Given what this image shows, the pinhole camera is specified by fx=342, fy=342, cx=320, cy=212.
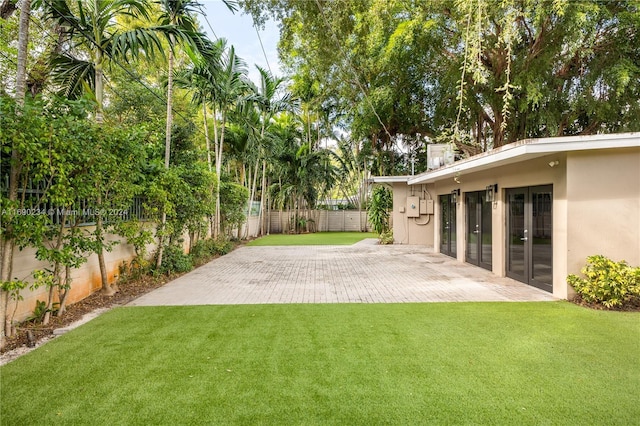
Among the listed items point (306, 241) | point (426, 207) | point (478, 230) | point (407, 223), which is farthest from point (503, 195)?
point (306, 241)

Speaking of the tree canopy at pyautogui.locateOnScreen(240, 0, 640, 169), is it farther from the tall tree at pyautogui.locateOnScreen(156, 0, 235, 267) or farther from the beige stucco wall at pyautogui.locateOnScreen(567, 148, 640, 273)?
the beige stucco wall at pyautogui.locateOnScreen(567, 148, 640, 273)

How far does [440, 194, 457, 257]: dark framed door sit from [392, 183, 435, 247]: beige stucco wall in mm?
2475

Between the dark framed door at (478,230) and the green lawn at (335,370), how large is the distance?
363cm

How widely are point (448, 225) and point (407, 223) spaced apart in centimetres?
356

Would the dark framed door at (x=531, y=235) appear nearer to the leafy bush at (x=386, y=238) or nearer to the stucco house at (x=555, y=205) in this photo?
the stucco house at (x=555, y=205)

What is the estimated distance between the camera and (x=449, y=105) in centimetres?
1305

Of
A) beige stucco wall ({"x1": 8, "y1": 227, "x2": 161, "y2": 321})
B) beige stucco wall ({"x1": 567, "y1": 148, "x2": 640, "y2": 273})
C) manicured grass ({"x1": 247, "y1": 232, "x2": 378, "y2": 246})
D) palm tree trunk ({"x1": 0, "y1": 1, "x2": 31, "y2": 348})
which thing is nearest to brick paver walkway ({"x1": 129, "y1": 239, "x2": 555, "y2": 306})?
beige stucco wall ({"x1": 8, "y1": 227, "x2": 161, "y2": 321})

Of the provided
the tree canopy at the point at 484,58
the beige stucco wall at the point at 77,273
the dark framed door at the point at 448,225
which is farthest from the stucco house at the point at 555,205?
the beige stucco wall at the point at 77,273

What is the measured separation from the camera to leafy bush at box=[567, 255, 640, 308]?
488cm

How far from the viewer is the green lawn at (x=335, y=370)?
2484 mm

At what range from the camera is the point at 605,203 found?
5.32 m

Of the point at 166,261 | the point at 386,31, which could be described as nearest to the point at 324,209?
Result: the point at 386,31

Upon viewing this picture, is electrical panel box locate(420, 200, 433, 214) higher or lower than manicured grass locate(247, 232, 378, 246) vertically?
higher

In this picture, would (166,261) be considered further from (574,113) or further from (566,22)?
(574,113)
